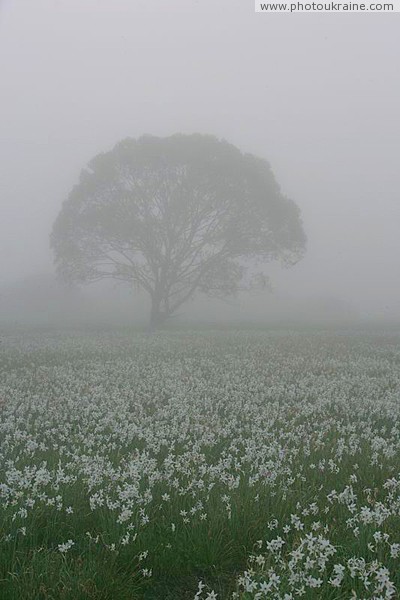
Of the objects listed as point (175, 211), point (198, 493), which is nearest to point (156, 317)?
point (175, 211)

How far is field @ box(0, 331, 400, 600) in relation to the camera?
10.5 feet

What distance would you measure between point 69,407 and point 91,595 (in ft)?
20.1

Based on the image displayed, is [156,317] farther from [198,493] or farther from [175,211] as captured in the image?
[198,493]

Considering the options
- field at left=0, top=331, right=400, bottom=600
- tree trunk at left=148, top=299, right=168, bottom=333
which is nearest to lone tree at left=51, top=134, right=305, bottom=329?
tree trunk at left=148, top=299, right=168, bottom=333

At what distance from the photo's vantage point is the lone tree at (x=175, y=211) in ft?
122

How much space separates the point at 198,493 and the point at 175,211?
3437 cm

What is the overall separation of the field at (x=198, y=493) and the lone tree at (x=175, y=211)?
27.5m

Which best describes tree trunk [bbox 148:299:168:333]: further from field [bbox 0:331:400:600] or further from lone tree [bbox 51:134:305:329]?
field [bbox 0:331:400:600]

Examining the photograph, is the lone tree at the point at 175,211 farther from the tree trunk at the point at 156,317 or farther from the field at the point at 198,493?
the field at the point at 198,493

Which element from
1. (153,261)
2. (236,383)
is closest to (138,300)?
(153,261)

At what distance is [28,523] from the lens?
3.99m

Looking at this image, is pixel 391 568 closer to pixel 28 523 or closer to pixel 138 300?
pixel 28 523

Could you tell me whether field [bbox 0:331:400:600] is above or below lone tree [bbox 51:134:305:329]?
below

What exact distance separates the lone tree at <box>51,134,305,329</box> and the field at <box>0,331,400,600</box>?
27.5 m
